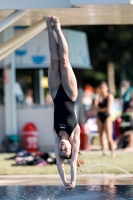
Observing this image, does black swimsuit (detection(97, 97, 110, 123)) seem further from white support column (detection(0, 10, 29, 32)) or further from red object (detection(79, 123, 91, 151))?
white support column (detection(0, 10, 29, 32))

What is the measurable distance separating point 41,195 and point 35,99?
392 inches

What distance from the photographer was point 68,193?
10.4 m

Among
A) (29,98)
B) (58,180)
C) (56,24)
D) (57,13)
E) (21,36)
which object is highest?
(57,13)

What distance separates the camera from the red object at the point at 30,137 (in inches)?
743

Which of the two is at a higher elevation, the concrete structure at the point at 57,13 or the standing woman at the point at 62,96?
the concrete structure at the point at 57,13

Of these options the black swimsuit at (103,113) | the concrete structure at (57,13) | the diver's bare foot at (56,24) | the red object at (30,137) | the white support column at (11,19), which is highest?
the concrete structure at (57,13)

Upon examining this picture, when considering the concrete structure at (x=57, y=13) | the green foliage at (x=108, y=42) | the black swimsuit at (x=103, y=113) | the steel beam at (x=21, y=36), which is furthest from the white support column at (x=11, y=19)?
the green foliage at (x=108, y=42)

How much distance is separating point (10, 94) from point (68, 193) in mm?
9280

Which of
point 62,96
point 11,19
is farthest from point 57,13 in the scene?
point 62,96

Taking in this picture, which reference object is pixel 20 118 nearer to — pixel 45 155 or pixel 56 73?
pixel 45 155

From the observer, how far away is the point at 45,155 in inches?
599

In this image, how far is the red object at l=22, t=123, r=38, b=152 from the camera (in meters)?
18.9

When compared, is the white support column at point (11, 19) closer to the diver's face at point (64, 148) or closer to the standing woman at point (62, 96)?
the standing woman at point (62, 96)

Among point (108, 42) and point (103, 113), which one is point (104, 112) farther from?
point (108, 42)
